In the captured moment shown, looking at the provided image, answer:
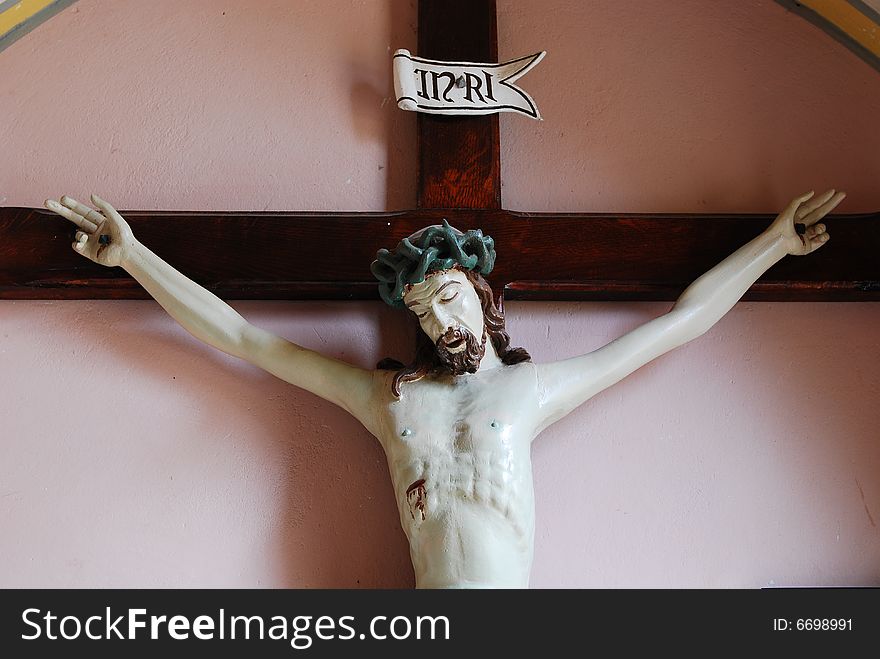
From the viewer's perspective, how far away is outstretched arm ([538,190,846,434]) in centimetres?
164

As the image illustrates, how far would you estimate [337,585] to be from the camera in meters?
1.67

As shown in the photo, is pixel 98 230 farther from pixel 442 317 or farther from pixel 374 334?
pixel 442 317

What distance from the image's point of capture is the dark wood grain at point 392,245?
1763 millimetres

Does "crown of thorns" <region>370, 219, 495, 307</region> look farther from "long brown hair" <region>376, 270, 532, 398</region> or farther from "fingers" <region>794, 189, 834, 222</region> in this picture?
"fingers" <region>794, 189, 834, 222</region>

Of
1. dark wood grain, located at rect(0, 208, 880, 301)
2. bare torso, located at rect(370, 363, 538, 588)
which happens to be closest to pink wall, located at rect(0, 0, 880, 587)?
dark wood grain, located at rect(0, 208, 880, 301)

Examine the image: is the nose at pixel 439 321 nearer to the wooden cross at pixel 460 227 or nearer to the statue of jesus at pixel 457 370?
the statue of jesus at pixel 457 370

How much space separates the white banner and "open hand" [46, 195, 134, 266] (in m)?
0.52

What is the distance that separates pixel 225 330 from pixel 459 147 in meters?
0.52

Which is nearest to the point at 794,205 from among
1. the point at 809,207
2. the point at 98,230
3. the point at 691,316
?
the point at 809,207

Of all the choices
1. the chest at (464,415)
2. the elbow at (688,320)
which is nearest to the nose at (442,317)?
the chest at (464,415)

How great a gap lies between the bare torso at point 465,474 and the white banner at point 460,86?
1.66ft
